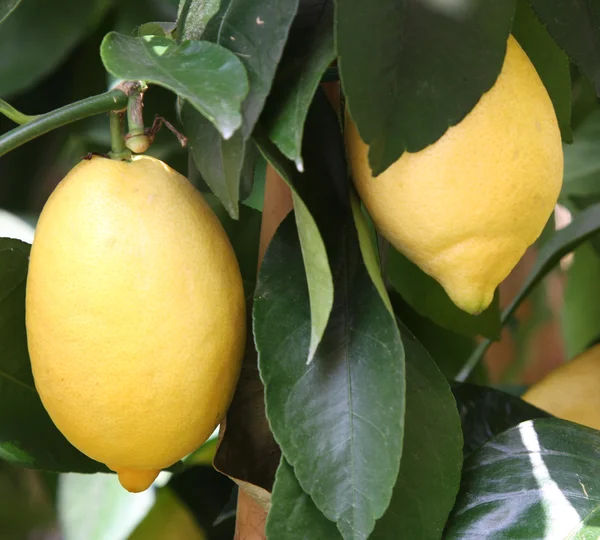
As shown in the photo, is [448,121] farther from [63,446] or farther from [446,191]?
[63,446]

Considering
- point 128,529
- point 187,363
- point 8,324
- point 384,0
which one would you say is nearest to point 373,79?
point 384,0

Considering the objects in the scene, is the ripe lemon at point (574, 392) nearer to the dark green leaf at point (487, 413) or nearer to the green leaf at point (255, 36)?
the dark green leaf at point (487, 413)

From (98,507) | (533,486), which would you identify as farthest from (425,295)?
(98,507)

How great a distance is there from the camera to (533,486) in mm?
409

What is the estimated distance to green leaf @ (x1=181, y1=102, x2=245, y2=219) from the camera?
32cm

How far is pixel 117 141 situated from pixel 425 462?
0.23 meters

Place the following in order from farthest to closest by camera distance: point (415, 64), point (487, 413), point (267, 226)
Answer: point (487, 413)
point (267, 226)
point (415, 64)

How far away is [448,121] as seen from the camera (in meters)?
0.33

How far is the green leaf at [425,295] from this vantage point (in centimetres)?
59

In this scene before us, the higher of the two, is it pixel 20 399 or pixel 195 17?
pixel 195 17

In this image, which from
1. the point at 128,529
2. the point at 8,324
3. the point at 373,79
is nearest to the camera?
the point at 373,79

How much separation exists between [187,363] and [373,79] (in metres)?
0.16

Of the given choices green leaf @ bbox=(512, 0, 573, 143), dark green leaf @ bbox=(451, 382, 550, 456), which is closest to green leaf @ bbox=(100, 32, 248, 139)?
green leaf @ bbox=(512, 0, 573, 143)

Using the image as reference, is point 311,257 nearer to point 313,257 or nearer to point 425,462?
point 313,257
